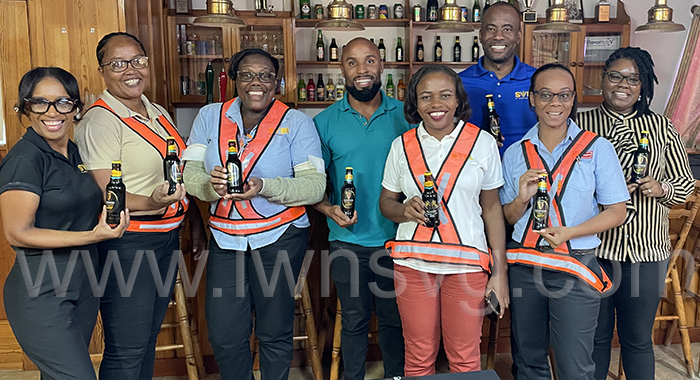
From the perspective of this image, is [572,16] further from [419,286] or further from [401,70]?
[419,286]

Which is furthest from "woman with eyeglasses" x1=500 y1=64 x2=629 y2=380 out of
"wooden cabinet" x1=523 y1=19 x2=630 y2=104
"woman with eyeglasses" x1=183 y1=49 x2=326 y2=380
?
"wooden cabinet" x1=523 y1=19 x2=630 y2=104

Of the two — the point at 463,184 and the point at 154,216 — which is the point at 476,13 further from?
the point at 154,216

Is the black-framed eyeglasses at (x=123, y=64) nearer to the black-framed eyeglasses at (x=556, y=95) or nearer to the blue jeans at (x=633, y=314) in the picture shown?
the black-framed eyeglasses at (x=556, y=95)

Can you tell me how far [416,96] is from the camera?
2127mm

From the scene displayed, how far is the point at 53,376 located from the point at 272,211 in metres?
0.88

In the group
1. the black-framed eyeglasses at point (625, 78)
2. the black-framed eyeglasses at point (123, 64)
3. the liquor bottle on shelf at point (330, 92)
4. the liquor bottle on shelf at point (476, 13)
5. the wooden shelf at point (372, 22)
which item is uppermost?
the liquor bottle on shelf at point (476, 13)

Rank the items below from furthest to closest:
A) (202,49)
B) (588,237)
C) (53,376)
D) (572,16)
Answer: (572,16) → (202,49) → (588,237) → (53,376)

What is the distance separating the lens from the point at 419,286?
2.04m

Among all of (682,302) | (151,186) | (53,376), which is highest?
(151,186)

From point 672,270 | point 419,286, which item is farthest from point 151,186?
point 672,270

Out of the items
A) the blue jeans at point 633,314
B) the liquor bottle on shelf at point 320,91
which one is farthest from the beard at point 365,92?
the liquor bottle on shelf at point 320,91

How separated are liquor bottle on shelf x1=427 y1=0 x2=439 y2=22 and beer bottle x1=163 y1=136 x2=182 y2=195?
11.1ft

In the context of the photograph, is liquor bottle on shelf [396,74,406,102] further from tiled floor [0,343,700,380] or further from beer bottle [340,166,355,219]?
beer bottle [340,166,355,219]

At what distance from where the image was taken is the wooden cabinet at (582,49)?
4824 millimetres
